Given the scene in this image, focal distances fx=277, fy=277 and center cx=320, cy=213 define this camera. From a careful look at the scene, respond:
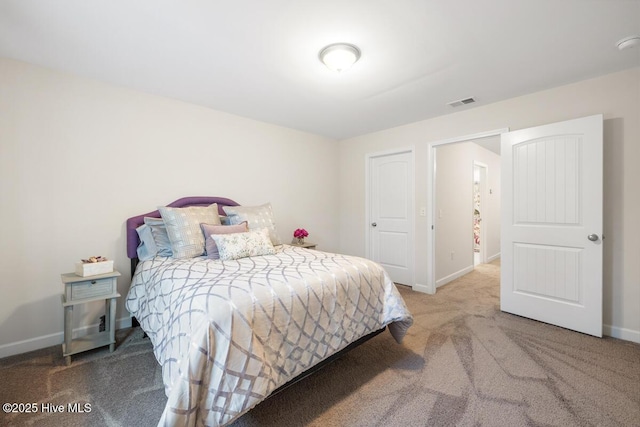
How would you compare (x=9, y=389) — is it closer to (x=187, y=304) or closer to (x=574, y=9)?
(x=187, y=304)

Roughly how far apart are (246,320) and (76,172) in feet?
7.48

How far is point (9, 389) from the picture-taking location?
5.70ft

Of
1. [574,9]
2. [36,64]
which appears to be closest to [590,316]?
[574,9]

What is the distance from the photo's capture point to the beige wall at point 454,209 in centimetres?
406

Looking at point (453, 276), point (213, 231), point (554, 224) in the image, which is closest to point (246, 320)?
point (213, 231)

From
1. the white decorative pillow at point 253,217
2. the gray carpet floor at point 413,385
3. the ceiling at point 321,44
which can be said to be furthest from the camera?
the white decorative pillow at point 253,217

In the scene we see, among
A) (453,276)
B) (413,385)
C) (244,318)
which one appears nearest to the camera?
(244,318)

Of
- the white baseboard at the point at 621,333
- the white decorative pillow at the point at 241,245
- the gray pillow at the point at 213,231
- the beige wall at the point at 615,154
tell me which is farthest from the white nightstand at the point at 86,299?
the white baseboard at the point at 621,333

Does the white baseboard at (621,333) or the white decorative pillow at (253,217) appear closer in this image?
the white baseboard at (621,333)

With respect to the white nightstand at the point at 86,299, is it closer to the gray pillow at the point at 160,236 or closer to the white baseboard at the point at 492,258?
the gray pillow at the point at 160,236

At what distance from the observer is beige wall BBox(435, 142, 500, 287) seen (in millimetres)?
4062

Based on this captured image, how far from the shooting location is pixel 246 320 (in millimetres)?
→ 1355

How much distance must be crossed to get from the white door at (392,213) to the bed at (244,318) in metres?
2.01

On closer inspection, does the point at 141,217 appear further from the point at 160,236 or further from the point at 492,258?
the point at 492,258
